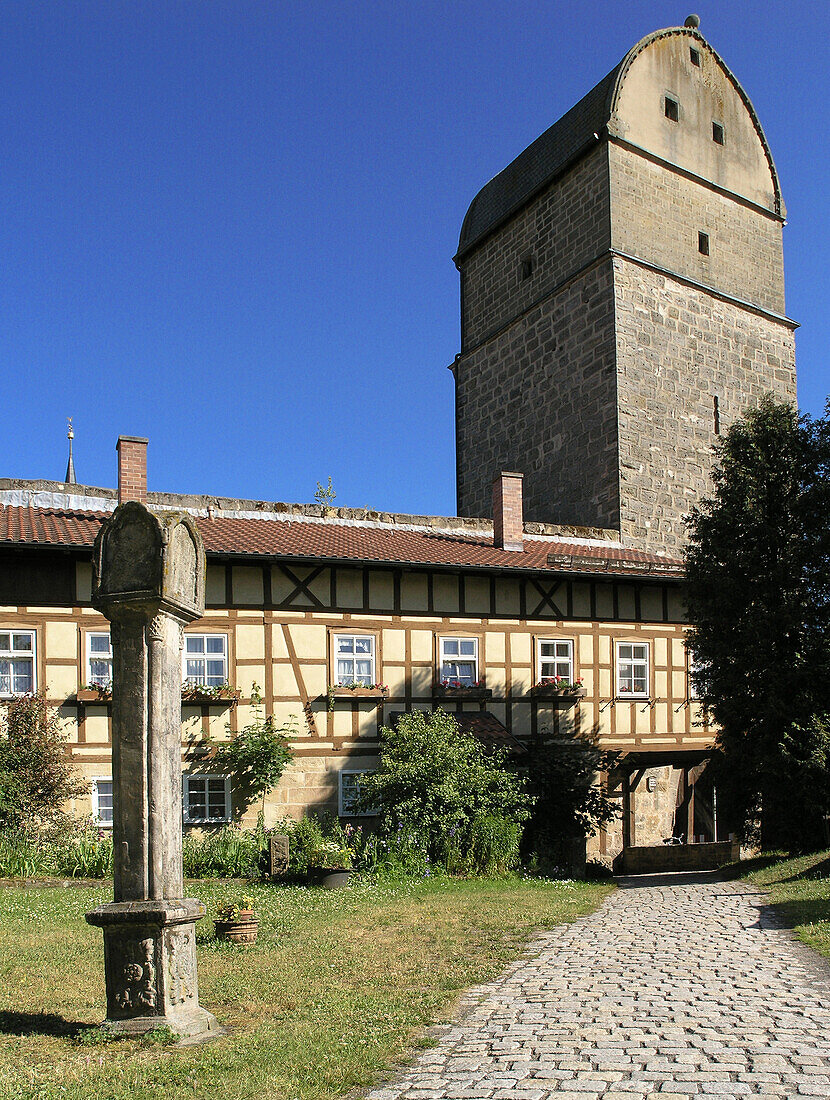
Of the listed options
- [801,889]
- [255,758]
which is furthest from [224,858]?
[801,889]

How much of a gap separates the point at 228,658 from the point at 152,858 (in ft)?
34.2

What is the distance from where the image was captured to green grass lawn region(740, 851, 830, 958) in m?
9.66

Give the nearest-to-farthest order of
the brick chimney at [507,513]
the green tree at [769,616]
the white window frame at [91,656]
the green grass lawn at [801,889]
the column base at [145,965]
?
the column base at [145,965]
the green grass lawn at [801,889]
the green tree at [769,616]
the white window frame at [91,656]
the brick chimney at [507,513]

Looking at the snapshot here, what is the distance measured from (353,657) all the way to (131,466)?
5076 mm

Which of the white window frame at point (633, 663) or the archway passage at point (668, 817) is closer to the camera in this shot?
the archway passage at point (668, 817)

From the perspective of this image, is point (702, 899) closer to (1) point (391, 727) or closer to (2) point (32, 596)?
(1) point (391, 727)

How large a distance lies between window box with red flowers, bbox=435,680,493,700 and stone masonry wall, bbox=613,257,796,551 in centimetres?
727

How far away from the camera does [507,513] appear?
20.7 meters

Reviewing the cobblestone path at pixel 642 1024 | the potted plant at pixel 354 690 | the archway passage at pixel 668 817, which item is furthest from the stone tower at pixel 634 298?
the cobblestone path at pixel 642 1024

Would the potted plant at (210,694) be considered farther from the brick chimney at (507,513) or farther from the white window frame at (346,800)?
the brick chimney at (507,513)

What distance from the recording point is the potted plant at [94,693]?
15.4 m

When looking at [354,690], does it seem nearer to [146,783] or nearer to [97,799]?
[97,799]

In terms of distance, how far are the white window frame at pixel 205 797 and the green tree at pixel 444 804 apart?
216 cm

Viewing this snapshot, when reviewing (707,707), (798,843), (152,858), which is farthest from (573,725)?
(152,858)
